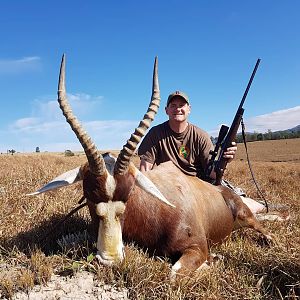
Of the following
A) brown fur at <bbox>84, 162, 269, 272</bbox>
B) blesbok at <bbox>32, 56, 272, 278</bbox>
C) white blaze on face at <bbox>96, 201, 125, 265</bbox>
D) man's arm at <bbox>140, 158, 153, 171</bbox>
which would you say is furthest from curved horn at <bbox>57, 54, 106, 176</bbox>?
man's arm at <bbox>140, 158, 153, 171</bbox>

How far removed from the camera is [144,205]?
15.1ft

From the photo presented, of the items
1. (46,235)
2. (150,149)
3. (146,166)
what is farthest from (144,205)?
(150,149)

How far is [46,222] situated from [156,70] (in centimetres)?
283

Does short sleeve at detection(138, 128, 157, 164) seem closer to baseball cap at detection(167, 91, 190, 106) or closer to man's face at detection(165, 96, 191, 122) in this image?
man's face at detection(165, 96, 191, 122)

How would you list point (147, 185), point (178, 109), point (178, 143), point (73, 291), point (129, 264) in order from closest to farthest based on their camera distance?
point (73, 291)
point (129, 264)
point (147, 185)
point (178, 109)
point (178, 143)

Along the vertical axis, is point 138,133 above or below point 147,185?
above

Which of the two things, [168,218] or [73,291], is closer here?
[73,291]

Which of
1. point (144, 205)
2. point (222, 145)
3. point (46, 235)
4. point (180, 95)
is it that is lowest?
point (46, 235)

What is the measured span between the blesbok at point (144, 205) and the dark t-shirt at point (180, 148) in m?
1.15

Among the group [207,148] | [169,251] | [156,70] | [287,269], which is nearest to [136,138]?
[156,70]

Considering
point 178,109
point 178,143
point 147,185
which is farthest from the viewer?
point 178,143

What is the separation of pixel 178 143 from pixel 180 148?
4.0 inches

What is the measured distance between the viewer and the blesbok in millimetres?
3918

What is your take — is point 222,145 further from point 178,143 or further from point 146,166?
point 146,166
